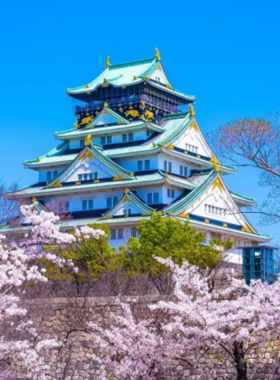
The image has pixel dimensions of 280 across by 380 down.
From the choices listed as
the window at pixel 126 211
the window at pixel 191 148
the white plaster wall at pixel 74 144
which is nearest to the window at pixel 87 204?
the window at pixel 126 211

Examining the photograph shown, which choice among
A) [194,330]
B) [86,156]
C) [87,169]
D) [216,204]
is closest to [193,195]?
[216,204]

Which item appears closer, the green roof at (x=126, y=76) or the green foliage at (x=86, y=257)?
the green foliage at (x=86, y=257)

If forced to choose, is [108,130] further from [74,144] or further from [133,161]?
[74,144]

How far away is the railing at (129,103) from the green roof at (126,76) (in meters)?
0.96

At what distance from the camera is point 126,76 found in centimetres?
6003

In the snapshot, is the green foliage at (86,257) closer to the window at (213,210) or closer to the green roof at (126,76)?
the window at (213,210)

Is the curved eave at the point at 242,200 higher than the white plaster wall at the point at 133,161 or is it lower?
lower

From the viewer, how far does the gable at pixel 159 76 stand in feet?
195

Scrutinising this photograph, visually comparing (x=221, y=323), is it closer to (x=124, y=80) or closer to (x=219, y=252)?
(x=219, y=252)

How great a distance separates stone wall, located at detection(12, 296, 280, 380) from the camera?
→ 75.7ft

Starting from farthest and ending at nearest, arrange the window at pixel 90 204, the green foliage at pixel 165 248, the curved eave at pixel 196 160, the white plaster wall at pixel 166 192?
1. the window at pixel 90 204
2. the curved eave at pixel 196 160
3. the white plaster wall at pixel 166 192
4. the green foliage at pixel 165 248

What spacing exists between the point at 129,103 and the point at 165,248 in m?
21.8

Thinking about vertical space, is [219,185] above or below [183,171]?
below

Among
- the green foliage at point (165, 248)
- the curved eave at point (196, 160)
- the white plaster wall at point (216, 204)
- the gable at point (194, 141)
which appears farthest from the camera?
the gable at point (194, 141)
